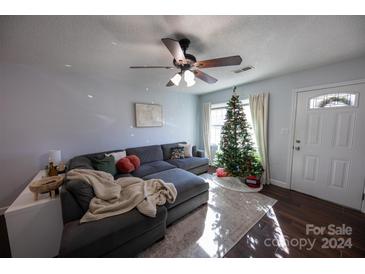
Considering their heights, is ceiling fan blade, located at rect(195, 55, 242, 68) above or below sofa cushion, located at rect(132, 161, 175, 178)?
above

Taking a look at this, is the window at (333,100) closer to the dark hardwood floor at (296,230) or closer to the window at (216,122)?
the dark hardwood floor at (296,230)

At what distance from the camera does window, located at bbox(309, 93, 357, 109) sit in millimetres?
2128

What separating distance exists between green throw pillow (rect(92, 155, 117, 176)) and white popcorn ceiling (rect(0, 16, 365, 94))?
1600 mm

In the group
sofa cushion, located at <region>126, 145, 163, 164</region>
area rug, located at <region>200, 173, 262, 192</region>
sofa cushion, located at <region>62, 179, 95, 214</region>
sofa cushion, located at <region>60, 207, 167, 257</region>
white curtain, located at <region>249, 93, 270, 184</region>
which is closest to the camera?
sofa cushion, located at <region>60, 207, 167, 257</region>

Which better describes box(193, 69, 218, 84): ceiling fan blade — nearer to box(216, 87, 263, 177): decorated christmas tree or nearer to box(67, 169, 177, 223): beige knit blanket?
box(216, 87, 263, 177): decorated christmas tree

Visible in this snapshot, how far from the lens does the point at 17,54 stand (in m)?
1.82

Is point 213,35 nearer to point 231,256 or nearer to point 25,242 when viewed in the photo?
point 231,256

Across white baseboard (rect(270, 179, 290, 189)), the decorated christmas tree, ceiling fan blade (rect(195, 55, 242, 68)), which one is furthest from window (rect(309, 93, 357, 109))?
ceiling fan blade (rect(195, 55, 242, 68))

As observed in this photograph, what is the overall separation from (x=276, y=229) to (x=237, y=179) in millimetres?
1538

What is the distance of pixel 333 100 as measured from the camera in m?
2.28

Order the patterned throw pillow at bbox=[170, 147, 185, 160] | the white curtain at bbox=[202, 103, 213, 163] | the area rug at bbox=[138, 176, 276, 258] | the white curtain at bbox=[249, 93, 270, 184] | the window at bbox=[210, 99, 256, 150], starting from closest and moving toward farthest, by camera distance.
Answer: the area rug at bbox=[138, 176, 276, 258]
the white curtain at bbox=[249, 93, 270, 184]
the patterned throw pillow at bbox=[170, 147, 185, 160]
the window at bbox=[210, 99, 256, 150]
the white curtain at bbox=[202, 103, 213, 163]

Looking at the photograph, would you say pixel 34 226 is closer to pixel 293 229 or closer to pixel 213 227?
pixel 213 227

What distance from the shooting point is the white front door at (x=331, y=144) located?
83.0 inches

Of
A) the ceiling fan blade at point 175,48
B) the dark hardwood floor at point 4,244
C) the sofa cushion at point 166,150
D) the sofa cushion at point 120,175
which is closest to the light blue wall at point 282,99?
the ceiling fan blade at point 175,48
